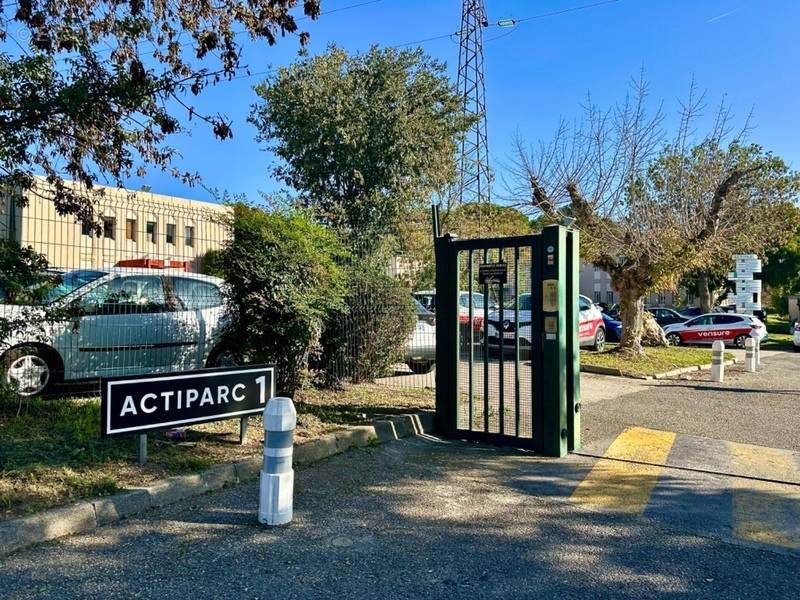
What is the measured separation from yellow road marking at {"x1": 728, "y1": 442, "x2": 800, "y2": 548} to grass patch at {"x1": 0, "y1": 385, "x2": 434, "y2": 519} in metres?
3.80

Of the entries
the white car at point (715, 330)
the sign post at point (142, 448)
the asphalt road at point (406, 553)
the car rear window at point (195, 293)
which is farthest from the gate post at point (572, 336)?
the white car at point (715, 330)

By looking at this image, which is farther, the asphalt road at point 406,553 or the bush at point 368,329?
the bush at point 368,329

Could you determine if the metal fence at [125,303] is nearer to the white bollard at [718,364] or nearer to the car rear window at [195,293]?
the car rear window at [195,293]

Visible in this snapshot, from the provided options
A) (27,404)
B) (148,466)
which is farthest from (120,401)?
(27,404)

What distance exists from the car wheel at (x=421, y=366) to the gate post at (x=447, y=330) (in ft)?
9.37

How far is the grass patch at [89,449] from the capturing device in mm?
4465

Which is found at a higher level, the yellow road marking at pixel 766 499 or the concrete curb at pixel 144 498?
the concrete curb at pixel 144 498

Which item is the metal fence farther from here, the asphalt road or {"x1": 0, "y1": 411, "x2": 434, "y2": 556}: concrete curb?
the asphalt road

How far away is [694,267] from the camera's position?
15969mm

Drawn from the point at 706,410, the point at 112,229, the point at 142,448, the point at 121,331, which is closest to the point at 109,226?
the point at 112,229

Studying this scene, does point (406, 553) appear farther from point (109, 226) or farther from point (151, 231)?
point (151, 231)

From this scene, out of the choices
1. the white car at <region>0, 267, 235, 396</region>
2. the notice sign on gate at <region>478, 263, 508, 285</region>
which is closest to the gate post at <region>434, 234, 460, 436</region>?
the notice sign on gate at <region>478, 263, 508, 285</region>

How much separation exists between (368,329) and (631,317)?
10.3 metres

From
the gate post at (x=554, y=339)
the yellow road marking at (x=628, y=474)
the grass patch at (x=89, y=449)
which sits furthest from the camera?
the gate post at (x=554, y=339)
